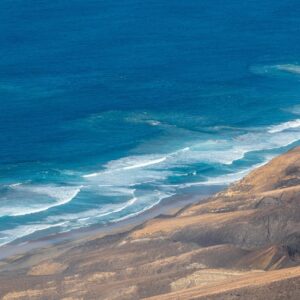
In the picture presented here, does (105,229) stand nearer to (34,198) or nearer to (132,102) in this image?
(34,198)

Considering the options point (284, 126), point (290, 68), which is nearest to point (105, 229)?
point (284, 126)

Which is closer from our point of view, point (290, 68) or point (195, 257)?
point (195, 257)

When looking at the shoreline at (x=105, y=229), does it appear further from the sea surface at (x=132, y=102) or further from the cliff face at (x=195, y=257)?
the cliff face at (x=195, y=257)

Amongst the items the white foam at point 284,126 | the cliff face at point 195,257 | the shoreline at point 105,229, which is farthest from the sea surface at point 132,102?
the cliff face at point 195,257

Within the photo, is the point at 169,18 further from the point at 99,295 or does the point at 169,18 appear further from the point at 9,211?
the point at 99,295

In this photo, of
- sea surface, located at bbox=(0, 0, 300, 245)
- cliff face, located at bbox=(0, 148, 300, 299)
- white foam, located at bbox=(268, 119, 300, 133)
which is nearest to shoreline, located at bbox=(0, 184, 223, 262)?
sea surface, located at bbox=(0, 0, 300, 245)

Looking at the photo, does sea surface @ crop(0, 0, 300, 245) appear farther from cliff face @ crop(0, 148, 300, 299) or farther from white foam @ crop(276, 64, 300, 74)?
cliff face @ crop(0, 148, 300, 299)
